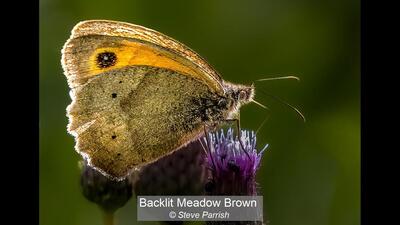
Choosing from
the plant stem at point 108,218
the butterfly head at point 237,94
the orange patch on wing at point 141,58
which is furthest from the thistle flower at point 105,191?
the butterfly head at point 237,94

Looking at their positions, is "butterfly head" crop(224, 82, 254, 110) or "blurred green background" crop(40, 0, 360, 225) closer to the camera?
"butterfly head" crop(224, 82, 254, 110)

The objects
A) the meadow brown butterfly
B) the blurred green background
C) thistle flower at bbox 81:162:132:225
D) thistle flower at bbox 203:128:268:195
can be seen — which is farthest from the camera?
the blurred green background

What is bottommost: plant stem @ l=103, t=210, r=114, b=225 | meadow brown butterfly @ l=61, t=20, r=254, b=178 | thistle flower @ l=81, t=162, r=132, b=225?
plant stem @ l=103, t=210, r=114, b=225

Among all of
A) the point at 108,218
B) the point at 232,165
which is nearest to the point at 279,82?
the point at 232,165

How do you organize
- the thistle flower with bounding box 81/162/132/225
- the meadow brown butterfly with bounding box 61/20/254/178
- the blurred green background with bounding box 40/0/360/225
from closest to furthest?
the meadow brown butterfly with bounding box 61/20/254/178, the thistle flower with bounding box 81/162/132/225, the blurred green background with bounding box 40/0/360/225

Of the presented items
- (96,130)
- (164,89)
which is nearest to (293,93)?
(164,89)

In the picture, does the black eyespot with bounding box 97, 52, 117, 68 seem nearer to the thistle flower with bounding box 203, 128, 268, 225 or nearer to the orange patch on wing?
the orange patch on wing

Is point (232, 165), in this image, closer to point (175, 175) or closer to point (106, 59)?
point (175, 175)

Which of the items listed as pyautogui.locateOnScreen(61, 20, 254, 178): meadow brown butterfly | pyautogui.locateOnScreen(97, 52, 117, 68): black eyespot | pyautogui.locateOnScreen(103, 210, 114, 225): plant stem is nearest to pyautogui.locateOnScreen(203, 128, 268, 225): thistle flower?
pyautogui.locateOnScreen(61, 20, 254, 178): meadow brown butterfly

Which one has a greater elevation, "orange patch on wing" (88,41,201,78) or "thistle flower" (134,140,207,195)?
"orange patch on wing" (88,41,201,78)
